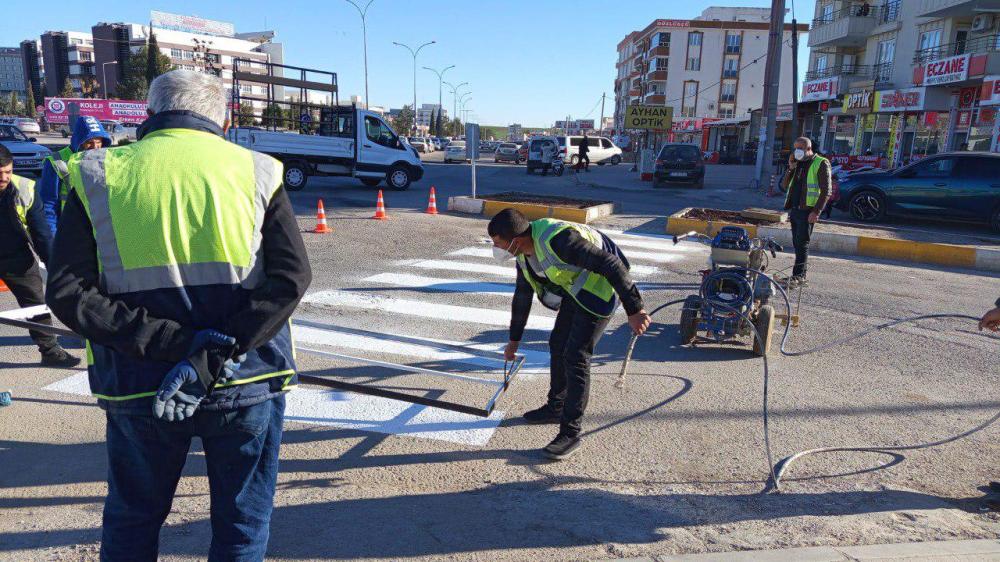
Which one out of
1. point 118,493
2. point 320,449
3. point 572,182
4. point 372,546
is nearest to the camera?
point 118,493

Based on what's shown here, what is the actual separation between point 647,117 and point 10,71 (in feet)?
546

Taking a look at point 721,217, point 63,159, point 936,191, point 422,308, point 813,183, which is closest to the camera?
point 63,159

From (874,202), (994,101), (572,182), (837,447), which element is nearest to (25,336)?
(837,447)

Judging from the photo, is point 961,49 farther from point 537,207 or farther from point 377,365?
point 377,365

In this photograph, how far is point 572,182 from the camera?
86.8ft

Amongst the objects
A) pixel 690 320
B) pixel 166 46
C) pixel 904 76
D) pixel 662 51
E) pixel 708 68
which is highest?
pixel 166 46

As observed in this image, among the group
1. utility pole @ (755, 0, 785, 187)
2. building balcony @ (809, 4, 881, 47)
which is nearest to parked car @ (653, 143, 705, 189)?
utility pole @ (755, 0, 785, 187)

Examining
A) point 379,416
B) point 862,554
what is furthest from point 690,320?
point 862,554

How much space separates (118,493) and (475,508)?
1.79 meters

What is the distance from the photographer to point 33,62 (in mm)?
122875

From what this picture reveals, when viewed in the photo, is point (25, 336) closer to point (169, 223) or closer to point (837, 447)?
point (169, 223)

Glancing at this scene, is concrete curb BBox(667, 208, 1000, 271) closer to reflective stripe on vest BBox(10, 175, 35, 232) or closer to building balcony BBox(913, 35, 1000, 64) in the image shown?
reflective stripe on vest BBox(10, 175, 35, 232)

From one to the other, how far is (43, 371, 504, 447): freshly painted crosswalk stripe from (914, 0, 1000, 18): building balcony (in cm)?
2959

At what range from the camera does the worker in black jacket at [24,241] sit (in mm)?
4895
